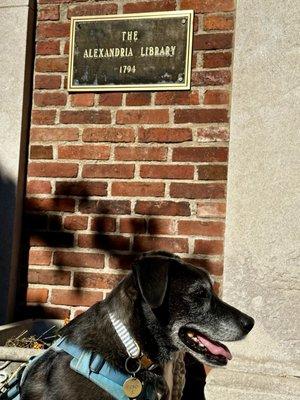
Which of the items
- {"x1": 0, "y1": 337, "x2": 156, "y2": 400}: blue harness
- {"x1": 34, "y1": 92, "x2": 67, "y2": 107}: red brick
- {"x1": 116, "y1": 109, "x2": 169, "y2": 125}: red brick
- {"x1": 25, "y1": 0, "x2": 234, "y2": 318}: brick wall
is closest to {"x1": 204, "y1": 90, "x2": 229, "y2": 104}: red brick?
{"x1": 25, "y1": 0, "x2": 234, "y2": 318}: brick wall

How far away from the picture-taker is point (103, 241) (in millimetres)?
4184

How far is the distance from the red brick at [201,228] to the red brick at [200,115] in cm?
64

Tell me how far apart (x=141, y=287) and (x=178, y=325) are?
34 cm

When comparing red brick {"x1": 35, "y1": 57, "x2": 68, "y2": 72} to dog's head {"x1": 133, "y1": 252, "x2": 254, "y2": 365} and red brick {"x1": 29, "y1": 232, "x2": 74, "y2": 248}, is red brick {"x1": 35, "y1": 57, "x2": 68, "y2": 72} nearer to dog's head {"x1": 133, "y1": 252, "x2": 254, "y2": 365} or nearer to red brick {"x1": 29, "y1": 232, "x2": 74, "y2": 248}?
red brick {"x1": 29, "y1": 232, "x2": 74, "y2": 248}

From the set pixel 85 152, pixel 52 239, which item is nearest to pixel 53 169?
pixel 85 152

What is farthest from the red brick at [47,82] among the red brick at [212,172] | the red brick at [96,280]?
the red brick at [96,280]

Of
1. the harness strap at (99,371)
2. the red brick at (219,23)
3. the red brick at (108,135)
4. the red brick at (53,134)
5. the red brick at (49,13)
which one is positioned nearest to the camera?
the harness strap at (99,371)

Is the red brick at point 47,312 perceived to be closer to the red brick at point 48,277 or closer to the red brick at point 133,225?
the red brick at point 48,277

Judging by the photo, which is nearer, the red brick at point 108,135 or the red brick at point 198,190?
the red brick at point 198,190

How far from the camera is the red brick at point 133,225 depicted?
4.12 metres

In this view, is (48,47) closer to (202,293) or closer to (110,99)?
(110,99)

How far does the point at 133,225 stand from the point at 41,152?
83cm

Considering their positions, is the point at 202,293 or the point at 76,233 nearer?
the point at 202,293

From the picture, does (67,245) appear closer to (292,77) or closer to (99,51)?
(99,51)
